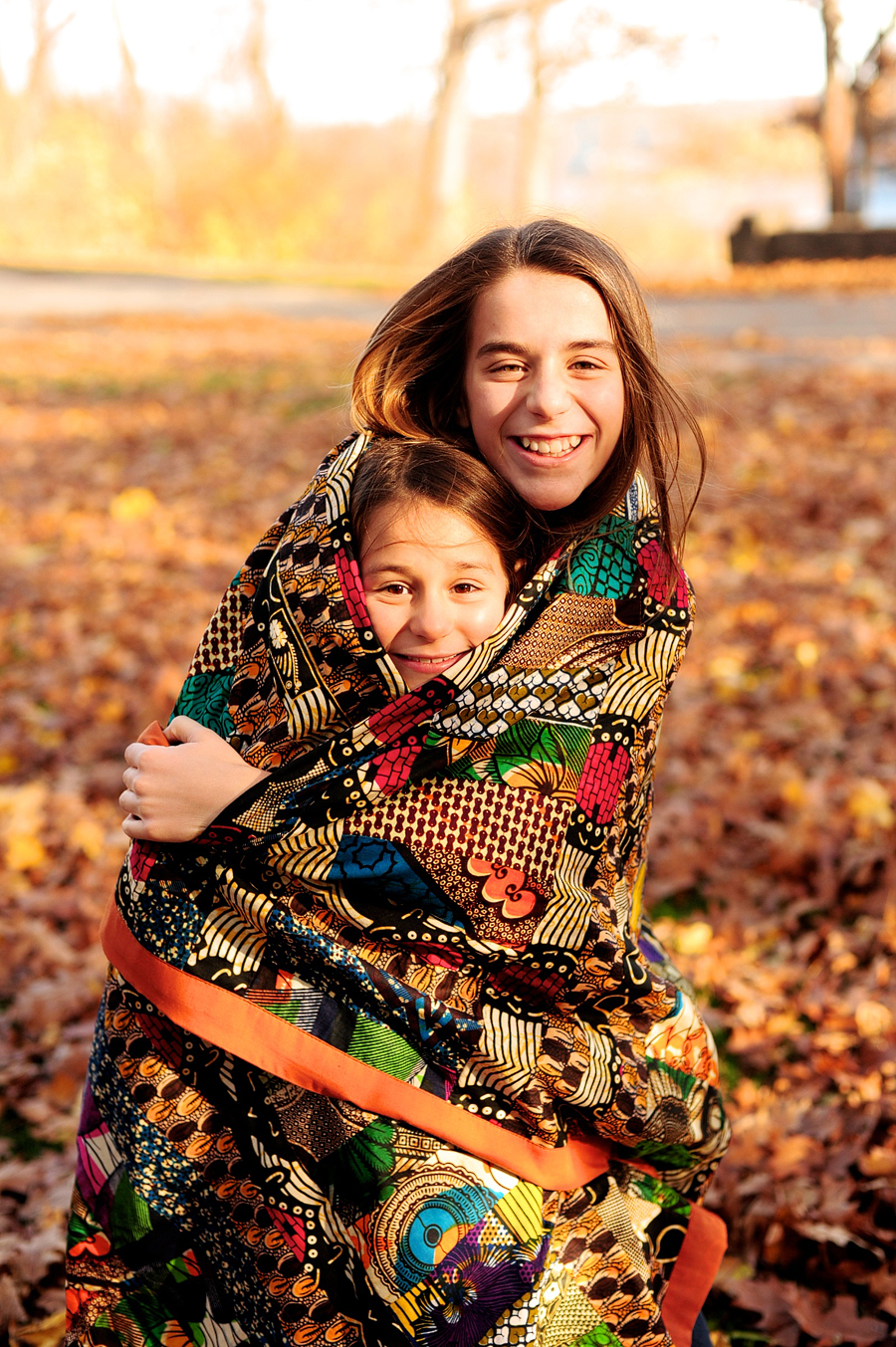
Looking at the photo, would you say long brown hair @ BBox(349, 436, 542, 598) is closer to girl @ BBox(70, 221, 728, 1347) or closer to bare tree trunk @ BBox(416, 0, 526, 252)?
girl @ BBox(70, 221, 728, 1347)

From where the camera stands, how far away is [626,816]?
6.07 feet

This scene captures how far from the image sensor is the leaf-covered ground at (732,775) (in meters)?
2.52

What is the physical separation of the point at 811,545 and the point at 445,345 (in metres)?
4.75

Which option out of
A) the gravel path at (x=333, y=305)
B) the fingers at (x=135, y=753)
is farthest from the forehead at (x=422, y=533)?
the gravel path at (x=333, y=305)

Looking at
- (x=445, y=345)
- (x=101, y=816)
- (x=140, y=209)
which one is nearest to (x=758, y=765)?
(x=101, y=816)

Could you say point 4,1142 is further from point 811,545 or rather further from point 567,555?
point 811,545

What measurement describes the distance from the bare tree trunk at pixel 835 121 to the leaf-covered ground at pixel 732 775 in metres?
13.6

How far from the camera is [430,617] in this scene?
169cm

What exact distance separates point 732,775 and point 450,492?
2.83m

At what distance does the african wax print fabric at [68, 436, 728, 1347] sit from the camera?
1.67m

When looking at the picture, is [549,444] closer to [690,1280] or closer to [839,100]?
[690,1280]

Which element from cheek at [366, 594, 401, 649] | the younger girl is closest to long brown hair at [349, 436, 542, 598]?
the younger girl

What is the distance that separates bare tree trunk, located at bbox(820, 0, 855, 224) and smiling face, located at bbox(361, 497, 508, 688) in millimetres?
21835

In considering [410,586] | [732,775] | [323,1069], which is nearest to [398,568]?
[410,586]
